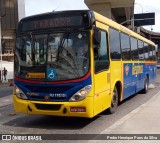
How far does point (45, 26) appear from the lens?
909 centimetres

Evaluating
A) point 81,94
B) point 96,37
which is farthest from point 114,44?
point 81,94

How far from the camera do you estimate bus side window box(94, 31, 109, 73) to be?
8.91m

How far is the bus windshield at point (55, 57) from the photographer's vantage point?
859 cm

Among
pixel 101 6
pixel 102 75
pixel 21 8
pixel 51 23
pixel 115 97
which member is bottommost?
pixel 115 97

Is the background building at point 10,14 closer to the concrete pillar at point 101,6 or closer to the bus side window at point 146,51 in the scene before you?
the concrete pillar at point 101,6

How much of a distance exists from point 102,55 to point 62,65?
53.7 inches

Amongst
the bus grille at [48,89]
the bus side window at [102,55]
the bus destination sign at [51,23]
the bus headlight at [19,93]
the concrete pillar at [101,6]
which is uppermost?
the concrete pillar at [101,6]

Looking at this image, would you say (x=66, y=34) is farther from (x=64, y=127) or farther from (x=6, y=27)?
(x=6, y=27)

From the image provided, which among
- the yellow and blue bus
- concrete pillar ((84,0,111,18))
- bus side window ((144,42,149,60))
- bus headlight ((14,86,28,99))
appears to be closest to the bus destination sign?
the yellow and blue bus

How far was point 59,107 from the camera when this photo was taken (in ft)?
28.3

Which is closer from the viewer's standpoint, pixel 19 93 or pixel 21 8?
pixel 19 93

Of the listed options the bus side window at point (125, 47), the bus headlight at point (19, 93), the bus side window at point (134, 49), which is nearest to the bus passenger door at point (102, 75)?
the bus headlight at point (19, 93)

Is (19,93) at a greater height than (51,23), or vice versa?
(51,23)

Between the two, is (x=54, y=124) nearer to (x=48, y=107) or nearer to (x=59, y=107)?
(x=48, y=107)
